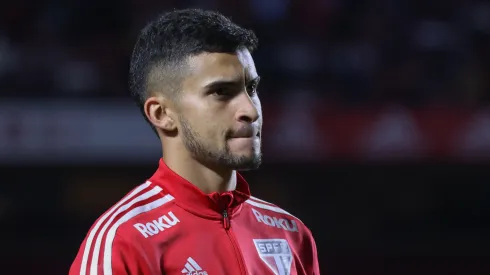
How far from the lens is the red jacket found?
2059mm

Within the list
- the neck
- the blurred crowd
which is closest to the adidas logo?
the neck

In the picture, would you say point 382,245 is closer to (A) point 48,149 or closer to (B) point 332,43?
(B) point 332,43

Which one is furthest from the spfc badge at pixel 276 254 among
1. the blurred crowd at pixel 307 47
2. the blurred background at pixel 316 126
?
the blurred crowd at pixel 307 47

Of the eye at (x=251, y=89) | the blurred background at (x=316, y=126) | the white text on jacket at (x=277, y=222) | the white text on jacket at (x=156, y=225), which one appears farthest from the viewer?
the blurred background at (x=316, y=126)

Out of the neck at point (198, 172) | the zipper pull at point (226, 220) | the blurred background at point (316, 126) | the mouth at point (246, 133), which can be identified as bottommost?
the blurred background at point (316, 126)

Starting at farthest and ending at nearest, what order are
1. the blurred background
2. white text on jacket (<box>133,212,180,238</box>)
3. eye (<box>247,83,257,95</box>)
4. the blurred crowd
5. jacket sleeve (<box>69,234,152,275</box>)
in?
the blurred crowd
the blurred background
eye (<box>247,83,257,95</box>)
white text on jacket (<box>133,212,180,238</box>)
jacket sleeve (<box>69,234,152,275</box>)

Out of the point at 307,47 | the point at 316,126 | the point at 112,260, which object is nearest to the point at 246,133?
the point at 112,260

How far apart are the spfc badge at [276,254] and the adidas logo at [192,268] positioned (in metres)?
0.21

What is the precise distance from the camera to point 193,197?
7.45 ft

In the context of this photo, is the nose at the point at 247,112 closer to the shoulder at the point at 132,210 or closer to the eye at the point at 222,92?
the eye at the point at 222,92

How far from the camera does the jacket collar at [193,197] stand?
2.27 meters

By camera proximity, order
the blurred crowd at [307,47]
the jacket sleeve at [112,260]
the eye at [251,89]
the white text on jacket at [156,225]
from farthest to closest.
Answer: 1. the blurred crowd at [307,47]
2. the eye at [251,89]
3. the white text on jacket at [156,225]
4. the jacket sleeve at [112,260]

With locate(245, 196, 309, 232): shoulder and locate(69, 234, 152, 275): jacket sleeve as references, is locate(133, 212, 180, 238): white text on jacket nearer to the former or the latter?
locate(69, 234, 152, 275): jacket sleeve

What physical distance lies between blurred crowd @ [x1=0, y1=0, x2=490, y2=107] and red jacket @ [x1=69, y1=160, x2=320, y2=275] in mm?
4520
